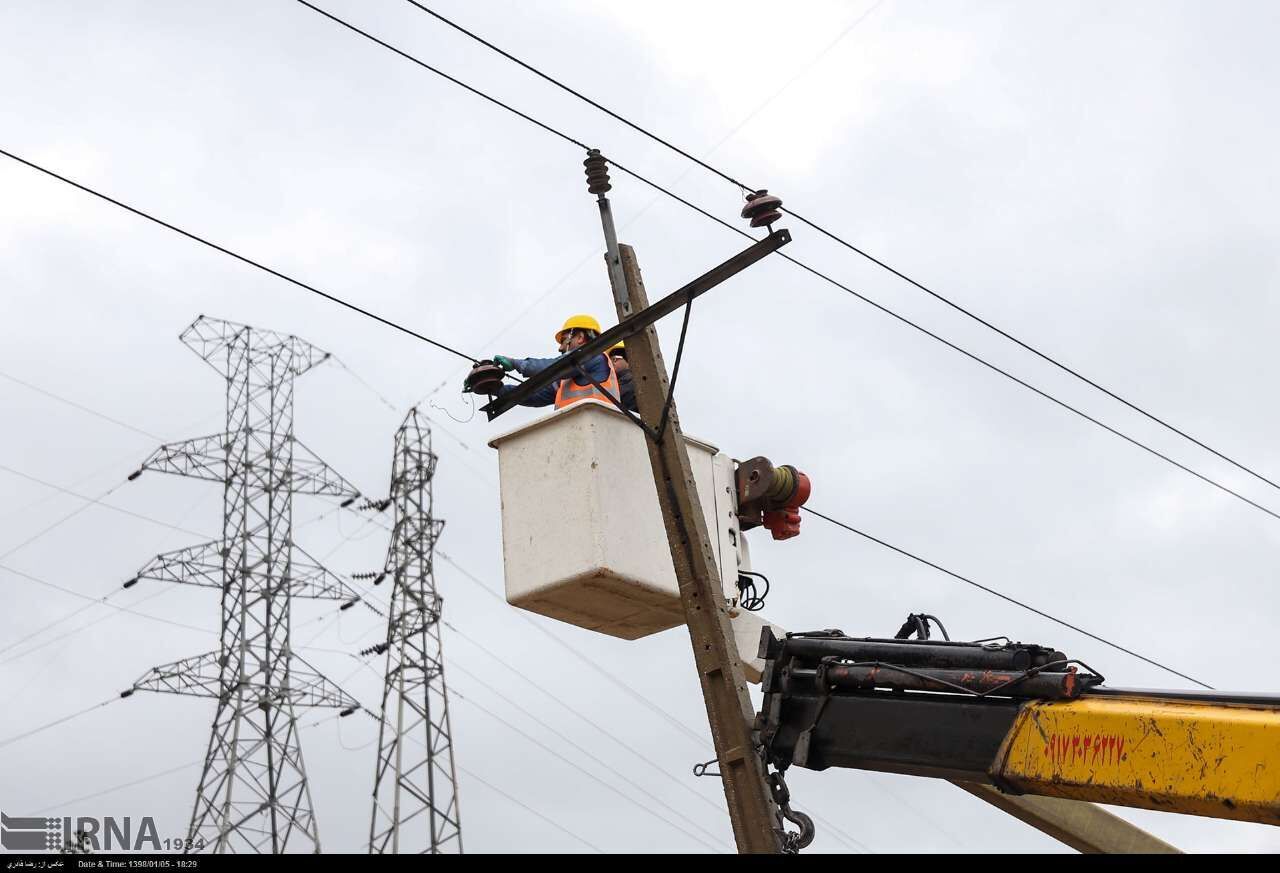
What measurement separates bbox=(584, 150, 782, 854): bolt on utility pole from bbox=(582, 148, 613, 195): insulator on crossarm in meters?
0.14

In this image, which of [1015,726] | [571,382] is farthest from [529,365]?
[1015,726]

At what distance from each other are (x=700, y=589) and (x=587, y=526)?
64 centimetres

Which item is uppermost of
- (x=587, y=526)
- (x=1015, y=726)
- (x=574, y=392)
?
(x=574, y=392)

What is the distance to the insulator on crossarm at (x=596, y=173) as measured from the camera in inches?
337

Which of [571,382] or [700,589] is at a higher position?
[571,382]

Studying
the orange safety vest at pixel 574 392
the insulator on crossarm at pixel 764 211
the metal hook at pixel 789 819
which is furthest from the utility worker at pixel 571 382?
the metal hook at pixel 789 819

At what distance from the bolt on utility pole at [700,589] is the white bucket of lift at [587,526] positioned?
0.96 ft

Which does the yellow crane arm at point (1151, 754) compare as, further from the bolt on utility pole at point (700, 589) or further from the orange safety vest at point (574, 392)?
the orange safety vest at point (574, 392)

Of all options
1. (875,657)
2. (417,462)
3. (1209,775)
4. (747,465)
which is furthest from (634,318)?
(417,462)

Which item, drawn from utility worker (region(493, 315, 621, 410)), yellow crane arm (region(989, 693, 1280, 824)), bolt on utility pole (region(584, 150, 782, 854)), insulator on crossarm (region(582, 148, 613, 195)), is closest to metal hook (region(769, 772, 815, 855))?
bolt on utility pole (region(584, 150, 782, 854))

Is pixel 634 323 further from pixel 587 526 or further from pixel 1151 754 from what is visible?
pixel 1151 754

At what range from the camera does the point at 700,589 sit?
299 inches

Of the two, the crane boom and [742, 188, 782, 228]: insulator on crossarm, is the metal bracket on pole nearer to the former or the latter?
[742, 188, 782, 228]: insulator on crossarm
